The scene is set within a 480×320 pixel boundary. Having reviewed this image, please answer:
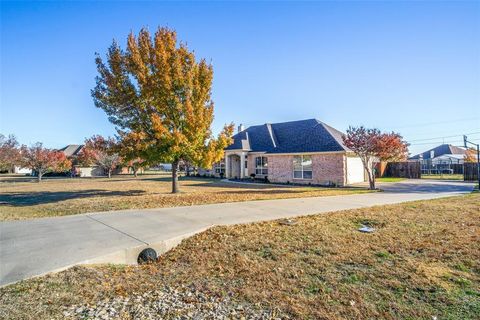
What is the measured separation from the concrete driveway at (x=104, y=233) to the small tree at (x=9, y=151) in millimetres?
31149

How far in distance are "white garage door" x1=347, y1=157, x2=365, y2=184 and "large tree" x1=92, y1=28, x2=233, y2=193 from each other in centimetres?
1348

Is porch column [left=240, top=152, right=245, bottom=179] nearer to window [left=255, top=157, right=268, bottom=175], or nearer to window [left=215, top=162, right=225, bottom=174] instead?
window [left=255, top=157, right=268, bottom=175]

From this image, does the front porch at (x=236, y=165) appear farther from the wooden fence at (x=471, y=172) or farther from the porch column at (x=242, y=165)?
the wooden fence at (x=471, y=172)

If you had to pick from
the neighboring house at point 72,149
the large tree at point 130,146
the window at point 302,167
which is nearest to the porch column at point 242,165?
the window at point 302,167

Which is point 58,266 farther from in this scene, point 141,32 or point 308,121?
point 308,121

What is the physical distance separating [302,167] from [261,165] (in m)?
5.93

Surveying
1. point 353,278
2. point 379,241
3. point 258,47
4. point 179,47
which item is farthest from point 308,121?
point 353,278

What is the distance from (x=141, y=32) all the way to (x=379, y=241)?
49.2 feet

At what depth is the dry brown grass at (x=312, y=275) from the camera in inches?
146

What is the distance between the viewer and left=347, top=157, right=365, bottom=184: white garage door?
2402 cm

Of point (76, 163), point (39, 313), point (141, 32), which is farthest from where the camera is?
point (76, 163)

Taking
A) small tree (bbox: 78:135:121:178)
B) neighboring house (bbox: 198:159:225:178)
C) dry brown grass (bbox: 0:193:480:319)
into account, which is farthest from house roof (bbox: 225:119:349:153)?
dry brown grass (bbox: 0:193:480:319)

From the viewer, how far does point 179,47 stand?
15.3 meters

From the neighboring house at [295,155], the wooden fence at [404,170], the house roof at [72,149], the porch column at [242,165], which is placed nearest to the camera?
the neighboring house at [295,155]
